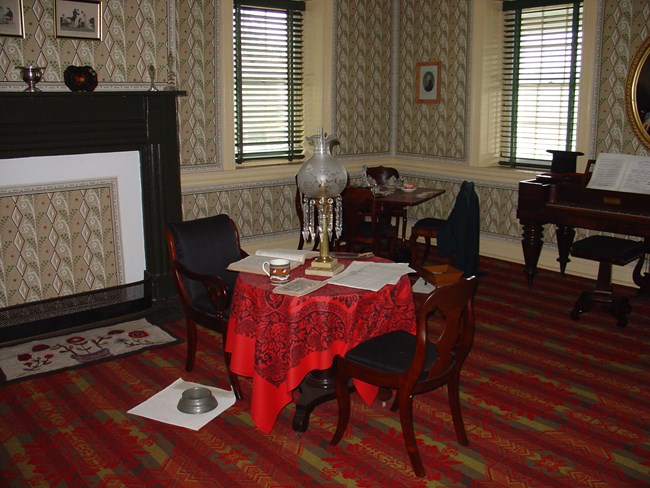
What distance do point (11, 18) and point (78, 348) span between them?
2.51m

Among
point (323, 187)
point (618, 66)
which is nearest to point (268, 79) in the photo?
point (618, 66)

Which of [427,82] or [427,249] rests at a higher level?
[427,82]

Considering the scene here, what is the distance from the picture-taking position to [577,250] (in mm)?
5574

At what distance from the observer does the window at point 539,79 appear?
6.99 metres

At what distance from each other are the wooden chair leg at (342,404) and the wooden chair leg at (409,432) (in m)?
0.36

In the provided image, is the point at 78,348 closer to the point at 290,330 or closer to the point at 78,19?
the point at 290,330

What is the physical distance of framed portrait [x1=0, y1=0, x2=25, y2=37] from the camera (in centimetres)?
528

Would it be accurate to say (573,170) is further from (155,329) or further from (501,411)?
(155,329)

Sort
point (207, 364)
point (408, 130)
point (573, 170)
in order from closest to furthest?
point (207, 364) → point (573, 170) → point (408, 130)

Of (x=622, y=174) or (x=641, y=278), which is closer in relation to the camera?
(x=622, y=174)

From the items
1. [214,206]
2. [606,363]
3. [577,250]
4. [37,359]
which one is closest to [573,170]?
[577,250]

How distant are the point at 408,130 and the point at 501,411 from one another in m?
4.83

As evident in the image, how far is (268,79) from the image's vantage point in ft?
24.6

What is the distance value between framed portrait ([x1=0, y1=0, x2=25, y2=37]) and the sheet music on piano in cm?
461
